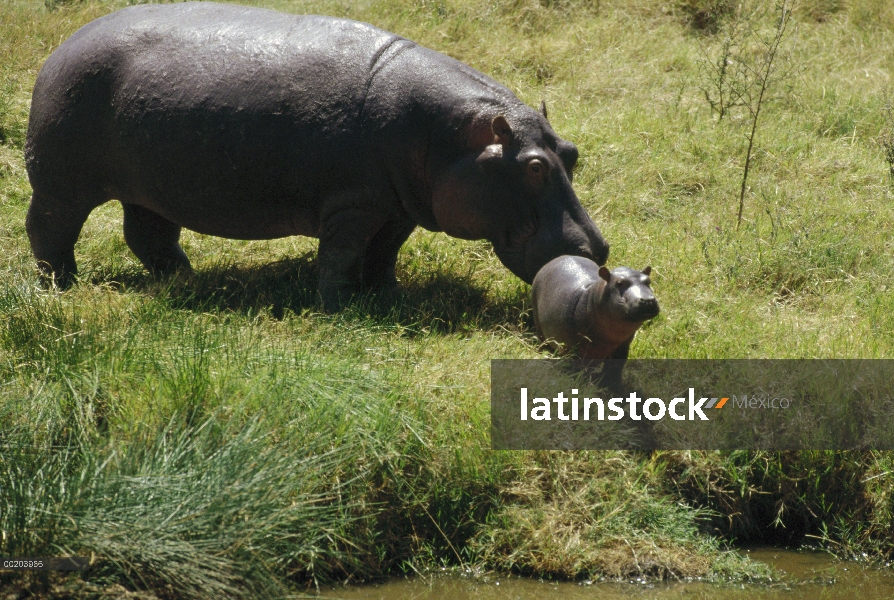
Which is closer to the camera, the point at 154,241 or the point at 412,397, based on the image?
the point at 412,397

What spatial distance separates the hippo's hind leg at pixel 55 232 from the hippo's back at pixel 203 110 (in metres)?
0.13

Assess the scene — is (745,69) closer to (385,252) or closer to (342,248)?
(385,252)

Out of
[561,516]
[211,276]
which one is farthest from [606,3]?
[561,516]

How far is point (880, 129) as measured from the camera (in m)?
9.61

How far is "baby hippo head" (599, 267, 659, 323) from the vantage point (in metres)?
5.50

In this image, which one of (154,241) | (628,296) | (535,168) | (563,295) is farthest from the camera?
(154,241)

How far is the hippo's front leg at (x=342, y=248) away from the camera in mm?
6762

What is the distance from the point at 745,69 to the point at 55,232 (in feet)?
19.1

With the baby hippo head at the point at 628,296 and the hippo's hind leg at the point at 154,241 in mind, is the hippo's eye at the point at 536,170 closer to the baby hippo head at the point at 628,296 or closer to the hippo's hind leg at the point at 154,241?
the baby hippo head at the point at 628,296

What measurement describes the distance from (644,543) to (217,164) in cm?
332

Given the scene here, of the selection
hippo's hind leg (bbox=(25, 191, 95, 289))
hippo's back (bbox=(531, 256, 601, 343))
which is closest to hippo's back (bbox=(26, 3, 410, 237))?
hippo's hind leg (bbox=(25, 191, 95, 289))

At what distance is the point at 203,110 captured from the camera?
6793 mm

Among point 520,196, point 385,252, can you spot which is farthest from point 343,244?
point 520,196

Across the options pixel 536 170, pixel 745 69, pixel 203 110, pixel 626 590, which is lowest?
pixel 626 590
